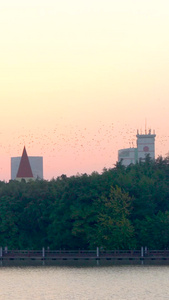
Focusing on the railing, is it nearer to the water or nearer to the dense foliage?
the dense foliage

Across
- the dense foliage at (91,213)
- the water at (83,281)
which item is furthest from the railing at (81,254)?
the water at (83,281)

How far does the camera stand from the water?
48.4m

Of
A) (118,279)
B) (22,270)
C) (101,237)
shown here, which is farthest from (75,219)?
(118,279)

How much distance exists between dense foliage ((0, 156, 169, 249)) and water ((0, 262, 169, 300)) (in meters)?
3.95

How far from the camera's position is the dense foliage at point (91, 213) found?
228ft

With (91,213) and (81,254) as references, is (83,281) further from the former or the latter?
(91,213)

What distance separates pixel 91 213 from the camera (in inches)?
Result: 2788

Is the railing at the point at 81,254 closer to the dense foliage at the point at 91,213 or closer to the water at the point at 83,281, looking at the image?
the dense foliage at the point at 91,213

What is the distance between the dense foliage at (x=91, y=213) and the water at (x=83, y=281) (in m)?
3.95

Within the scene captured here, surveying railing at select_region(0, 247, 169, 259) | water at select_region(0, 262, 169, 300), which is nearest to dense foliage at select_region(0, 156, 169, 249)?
railing at select_region(0, 247, 169, 259)

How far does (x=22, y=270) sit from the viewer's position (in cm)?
6366

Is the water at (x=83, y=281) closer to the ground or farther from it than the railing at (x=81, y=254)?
closer to the ground

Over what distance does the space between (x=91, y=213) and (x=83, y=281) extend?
1577 cm

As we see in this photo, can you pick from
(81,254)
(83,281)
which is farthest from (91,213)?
(83,281)
